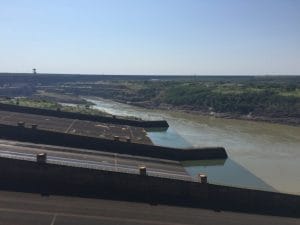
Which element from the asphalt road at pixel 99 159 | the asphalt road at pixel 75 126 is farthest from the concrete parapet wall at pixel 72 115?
the asphalt road at pixel 99 159

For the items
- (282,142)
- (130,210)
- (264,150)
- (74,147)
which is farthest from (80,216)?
(282,142)

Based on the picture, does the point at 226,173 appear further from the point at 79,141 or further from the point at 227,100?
the point at 227,100

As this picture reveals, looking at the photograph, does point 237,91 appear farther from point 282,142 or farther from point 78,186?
point 78,186

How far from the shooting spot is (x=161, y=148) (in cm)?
4694

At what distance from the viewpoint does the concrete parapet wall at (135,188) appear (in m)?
30.8

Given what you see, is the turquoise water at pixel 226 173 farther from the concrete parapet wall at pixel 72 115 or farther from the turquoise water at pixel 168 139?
the concrete parapet wall at pixel 72 115

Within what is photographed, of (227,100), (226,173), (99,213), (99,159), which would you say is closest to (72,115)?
(99,159)

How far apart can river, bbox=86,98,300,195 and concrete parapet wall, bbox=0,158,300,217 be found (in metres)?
8.13

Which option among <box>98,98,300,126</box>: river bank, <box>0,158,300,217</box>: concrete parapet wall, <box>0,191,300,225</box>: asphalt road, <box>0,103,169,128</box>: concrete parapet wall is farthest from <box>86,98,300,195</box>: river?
<box>0,191,300,225</box>: asphalt road

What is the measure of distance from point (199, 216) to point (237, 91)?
104481mm

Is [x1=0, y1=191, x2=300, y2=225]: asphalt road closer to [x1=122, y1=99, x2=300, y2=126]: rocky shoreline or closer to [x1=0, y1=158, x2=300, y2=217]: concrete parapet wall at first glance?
[x1=0, y1=158, x2=300, y2=217]: concrete parapet wall

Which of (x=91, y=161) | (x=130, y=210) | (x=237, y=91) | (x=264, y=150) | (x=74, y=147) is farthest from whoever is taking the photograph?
(x=237, y=91)

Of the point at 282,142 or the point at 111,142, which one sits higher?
the point at 111,142

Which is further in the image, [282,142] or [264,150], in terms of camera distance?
[282,142]
